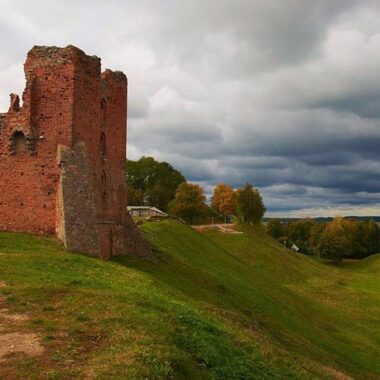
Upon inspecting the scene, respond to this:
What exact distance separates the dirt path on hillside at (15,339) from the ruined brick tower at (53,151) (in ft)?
34.9

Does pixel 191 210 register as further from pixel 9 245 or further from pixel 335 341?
pixel 9 245

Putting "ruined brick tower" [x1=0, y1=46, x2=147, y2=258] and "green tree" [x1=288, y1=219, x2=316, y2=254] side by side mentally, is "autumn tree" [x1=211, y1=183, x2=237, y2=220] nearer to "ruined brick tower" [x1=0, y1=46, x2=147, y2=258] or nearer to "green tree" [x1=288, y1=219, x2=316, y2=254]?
"green tree" [x1=288, y1=219, x2=316, y2=254]

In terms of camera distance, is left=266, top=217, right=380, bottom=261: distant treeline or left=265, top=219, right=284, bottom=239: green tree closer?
left=266, top=217, right=380, bottom=261: distant treeline

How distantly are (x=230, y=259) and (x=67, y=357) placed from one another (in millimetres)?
40705

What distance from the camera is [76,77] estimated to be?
83.3 ft

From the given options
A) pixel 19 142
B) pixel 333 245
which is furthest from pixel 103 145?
pixel 333 245

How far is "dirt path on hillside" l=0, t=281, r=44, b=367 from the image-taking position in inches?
423

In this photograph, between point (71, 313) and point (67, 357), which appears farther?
point (71, 313)

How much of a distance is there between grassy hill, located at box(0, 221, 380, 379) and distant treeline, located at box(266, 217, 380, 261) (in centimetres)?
7203

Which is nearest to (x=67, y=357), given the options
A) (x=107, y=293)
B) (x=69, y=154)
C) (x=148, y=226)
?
(x=107, y=293)

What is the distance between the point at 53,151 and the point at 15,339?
14.8 metres

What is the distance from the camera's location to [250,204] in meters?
100

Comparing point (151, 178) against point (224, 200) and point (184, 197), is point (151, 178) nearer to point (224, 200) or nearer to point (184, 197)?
point (224, 200)

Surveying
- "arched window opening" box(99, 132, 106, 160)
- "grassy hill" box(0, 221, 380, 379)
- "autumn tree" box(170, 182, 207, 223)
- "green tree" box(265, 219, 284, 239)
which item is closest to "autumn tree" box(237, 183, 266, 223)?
"autumn tree" box(170, 182, 207, 223)
